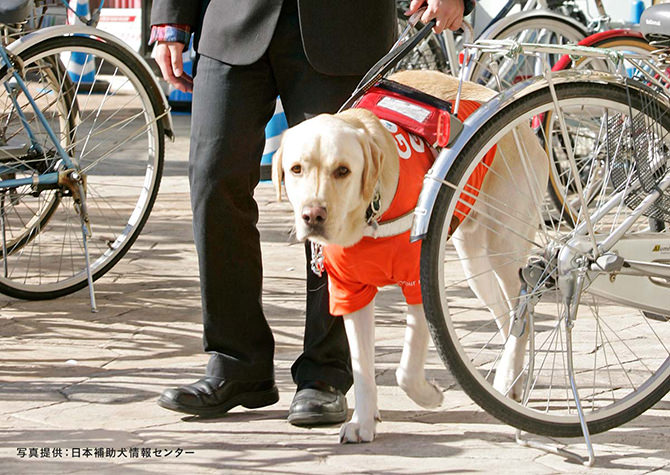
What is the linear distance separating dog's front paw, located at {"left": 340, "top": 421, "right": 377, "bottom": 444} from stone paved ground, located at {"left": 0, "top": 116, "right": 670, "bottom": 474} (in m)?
0.03

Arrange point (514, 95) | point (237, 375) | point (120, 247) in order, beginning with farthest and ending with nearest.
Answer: point (120, 247) < point (237, 375) < point (514, 95)

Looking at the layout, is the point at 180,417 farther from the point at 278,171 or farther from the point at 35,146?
the point at 35,146

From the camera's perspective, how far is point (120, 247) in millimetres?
5332

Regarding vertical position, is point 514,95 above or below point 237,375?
above

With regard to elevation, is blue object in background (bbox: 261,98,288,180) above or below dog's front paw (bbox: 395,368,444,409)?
above

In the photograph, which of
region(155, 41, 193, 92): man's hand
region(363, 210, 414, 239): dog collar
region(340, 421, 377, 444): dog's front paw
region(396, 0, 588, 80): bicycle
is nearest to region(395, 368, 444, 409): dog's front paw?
region(340, 421, 377, 444): dog's front paw

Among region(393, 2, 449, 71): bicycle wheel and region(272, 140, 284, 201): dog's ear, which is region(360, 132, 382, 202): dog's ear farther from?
region(393, 2, 449, 71): bicycle wheel

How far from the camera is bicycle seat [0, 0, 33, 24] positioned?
183 inches

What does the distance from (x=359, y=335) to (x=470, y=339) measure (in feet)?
4.15

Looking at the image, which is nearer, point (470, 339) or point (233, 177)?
point (233, 177)

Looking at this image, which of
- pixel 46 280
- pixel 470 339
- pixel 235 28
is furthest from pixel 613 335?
pixel 46 280

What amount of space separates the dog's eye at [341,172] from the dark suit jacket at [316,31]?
1.65 feet

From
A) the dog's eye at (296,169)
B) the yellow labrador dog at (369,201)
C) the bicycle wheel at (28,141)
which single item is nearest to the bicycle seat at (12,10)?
the bicycle wheel at (28,141)

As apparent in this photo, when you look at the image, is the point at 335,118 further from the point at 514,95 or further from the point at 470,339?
the point at 470,339
